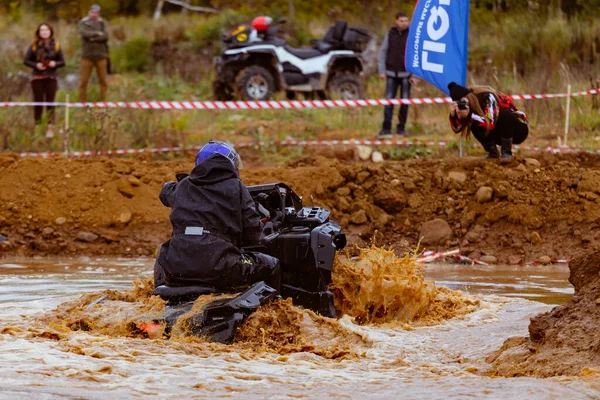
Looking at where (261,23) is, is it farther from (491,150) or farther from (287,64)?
(491,150)

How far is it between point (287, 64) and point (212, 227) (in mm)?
14708

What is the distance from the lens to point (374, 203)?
55.8 ft

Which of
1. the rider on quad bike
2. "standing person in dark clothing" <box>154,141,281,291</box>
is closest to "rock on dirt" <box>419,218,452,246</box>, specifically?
the rider on quad bike

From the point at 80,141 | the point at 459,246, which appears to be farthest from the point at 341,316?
the point at 80,141

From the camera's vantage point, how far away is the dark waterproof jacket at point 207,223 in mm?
9000

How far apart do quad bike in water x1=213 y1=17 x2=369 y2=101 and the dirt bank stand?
567 cm

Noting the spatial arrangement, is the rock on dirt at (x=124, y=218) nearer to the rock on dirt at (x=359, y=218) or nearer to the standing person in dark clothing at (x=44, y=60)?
the rock on dirt at (x=359, y=218)

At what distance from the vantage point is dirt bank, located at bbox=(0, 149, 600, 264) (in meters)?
16.0

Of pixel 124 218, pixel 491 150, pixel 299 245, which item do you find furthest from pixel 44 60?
pixel 299 245

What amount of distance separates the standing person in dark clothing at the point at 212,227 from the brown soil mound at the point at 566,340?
2.06 m

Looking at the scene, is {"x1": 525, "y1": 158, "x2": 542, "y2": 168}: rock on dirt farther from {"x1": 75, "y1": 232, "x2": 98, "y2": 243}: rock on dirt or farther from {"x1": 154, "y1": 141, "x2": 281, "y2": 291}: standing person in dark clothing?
{"x1": 154, "y1": 141, "x2": 281, "y2": 291}: standing person in dark clothing

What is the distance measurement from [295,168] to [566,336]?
9.93 metres

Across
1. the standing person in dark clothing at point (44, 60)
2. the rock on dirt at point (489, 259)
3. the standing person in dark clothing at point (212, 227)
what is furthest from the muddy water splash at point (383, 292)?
the standing person in dark clothing at point (44, 60)

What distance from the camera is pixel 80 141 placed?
19422 millimetres
